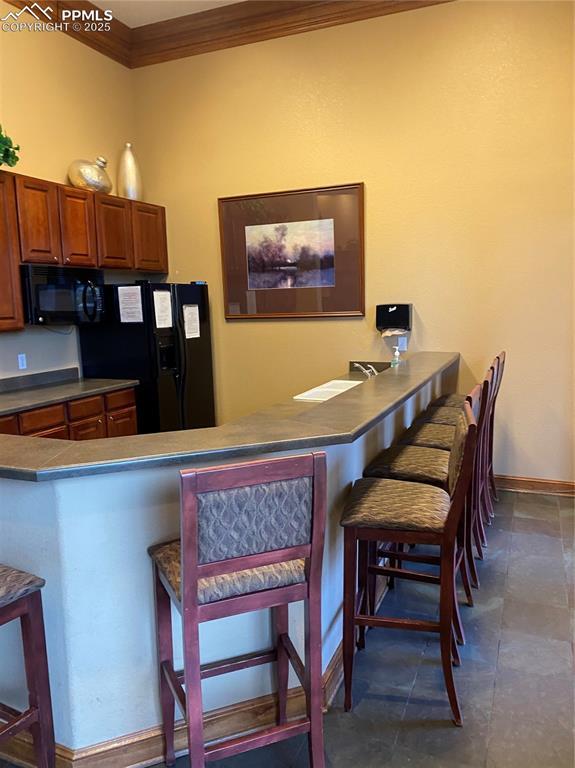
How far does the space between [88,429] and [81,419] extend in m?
0.09

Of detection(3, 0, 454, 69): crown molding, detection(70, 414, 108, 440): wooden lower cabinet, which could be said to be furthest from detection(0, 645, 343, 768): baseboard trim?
detection(3, 0, 454, 69): crown molding

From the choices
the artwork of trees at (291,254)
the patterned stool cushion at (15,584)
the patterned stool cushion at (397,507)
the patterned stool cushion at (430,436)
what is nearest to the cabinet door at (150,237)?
the artwork of trees at (291,254)

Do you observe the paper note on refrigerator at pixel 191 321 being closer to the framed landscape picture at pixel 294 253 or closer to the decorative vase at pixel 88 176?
the framed landscape picture at pixel 294 253

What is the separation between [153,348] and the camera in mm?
4137

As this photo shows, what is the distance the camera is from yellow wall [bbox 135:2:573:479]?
3.77 m

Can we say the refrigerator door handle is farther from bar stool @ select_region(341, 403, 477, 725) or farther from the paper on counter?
bar stool @ select_region(341, 403, 477, 725)

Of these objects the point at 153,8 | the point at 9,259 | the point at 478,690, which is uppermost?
the point at 153,8

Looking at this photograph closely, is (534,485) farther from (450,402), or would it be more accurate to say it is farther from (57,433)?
(57,433)

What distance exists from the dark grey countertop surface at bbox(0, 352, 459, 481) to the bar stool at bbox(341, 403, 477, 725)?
11.9 inches

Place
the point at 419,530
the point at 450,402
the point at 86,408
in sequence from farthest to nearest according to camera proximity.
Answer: the point at 86,408, the point at 450,402, the point at 419,530

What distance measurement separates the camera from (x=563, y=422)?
3.92m

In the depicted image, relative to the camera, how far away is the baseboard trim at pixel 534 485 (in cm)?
394

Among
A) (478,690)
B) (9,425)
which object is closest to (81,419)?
(9,425)

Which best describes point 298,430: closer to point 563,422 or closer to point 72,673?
point 72,673
